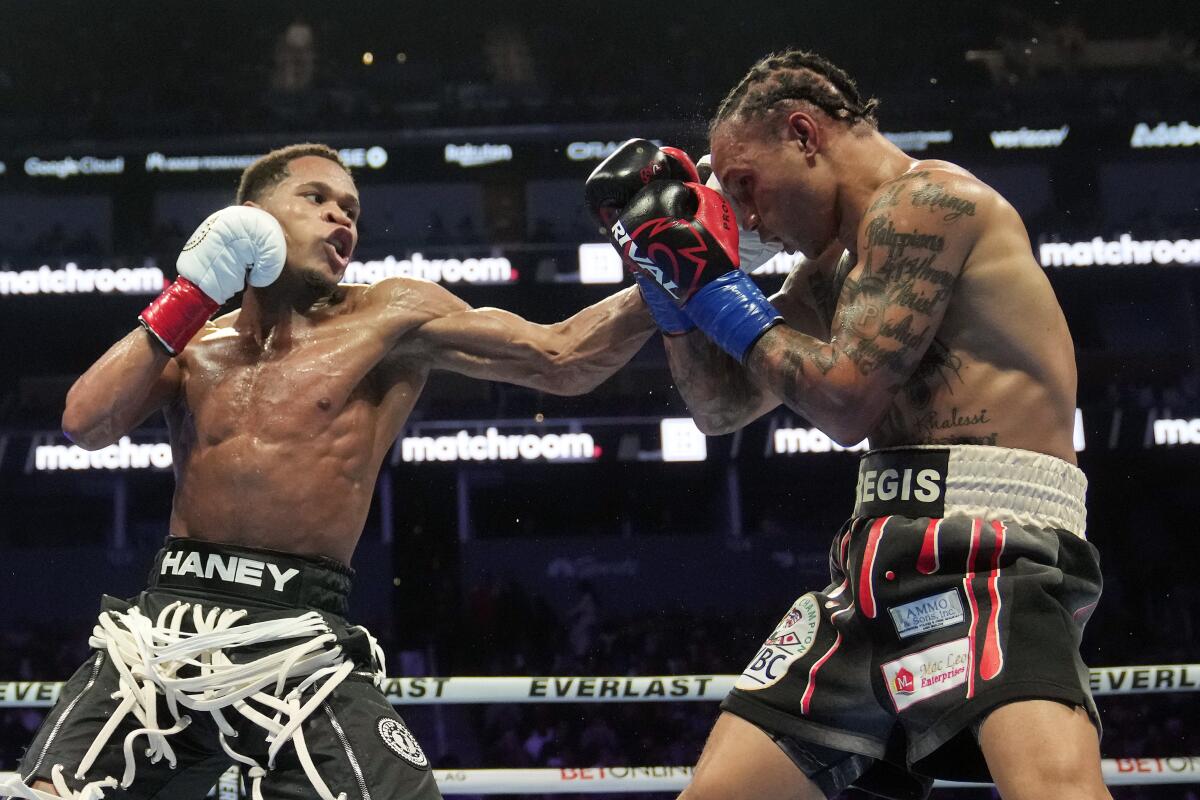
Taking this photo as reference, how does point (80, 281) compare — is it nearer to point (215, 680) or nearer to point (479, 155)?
point (479, 155)

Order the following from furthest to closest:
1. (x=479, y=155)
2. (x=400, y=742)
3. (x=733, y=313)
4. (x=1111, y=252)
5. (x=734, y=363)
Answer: (x=479, y=155) < (x=1111, y=252) < (x=734, y=363) < (x=400, y=742) < (x=733, y=313)

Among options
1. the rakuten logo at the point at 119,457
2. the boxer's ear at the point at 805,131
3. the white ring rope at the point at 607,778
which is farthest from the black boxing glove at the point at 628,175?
the rakuten logo at the point at 119,457

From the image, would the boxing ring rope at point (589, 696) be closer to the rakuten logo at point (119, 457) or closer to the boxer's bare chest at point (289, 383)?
the boxer's bare chest at point (289, 383)

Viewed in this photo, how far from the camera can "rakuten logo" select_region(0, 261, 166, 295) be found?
5418mm


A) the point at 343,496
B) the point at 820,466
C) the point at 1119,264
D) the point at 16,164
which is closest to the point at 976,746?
the point at 343,496

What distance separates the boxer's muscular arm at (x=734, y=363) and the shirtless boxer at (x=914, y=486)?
22 centimetres

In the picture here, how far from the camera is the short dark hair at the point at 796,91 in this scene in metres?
2.05

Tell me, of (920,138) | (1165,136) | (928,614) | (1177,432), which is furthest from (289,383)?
(1165,136)

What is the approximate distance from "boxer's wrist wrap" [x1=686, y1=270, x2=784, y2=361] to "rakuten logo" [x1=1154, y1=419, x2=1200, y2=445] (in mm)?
Answer: 4268

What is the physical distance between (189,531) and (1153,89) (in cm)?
502

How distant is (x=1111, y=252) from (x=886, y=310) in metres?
4.18

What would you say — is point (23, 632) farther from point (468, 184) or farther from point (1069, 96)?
point (1069, 96)

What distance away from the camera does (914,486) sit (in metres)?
1.82

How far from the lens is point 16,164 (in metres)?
5.56
